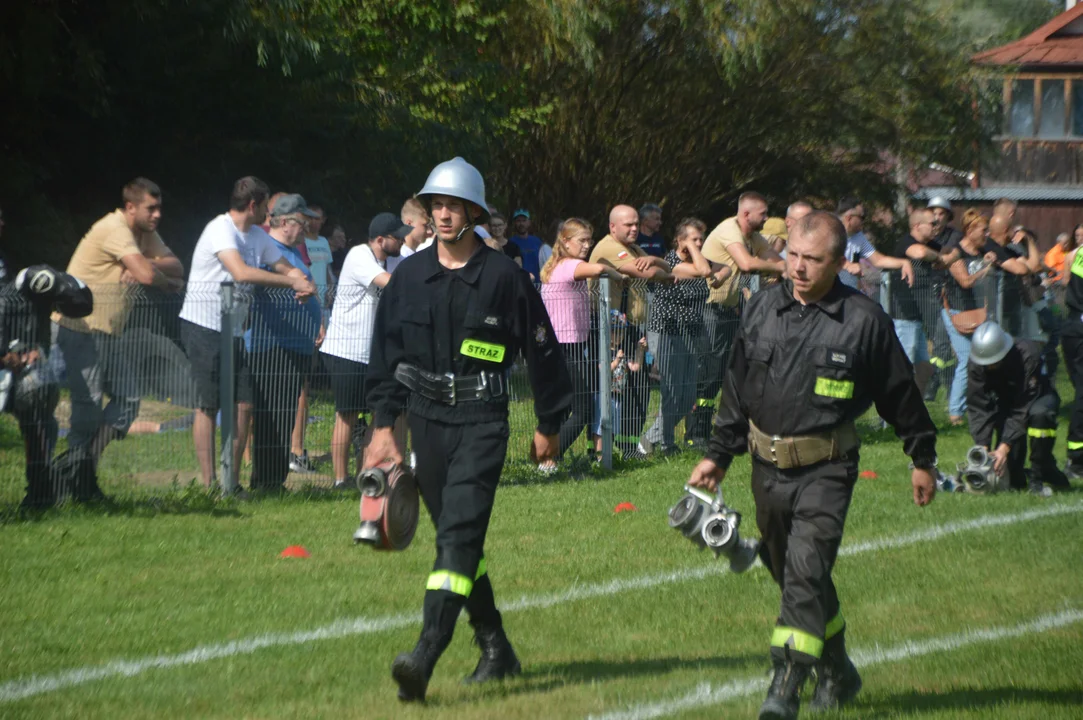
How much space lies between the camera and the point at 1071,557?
8.91 metres

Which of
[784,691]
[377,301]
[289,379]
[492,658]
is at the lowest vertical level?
[492,658]

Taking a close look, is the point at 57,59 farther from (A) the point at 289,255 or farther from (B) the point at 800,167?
(B) the point at 800,167

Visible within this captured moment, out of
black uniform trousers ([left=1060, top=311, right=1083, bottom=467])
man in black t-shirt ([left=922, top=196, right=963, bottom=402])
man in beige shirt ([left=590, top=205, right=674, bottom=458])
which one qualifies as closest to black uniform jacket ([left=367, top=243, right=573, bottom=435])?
man in beige shirt ([left=590, top=205, right=674, bottom=458])

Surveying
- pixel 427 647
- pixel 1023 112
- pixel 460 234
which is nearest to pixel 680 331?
pixel 460 234

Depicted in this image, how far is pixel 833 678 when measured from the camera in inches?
226

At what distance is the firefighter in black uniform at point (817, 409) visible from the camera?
5527 mm

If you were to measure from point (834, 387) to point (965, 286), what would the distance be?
34.7 ft

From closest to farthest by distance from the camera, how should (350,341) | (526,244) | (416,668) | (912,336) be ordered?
1. (416,668)
2. (350,341)
3. (912,336)
4. (526,244)

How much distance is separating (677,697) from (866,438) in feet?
30.9

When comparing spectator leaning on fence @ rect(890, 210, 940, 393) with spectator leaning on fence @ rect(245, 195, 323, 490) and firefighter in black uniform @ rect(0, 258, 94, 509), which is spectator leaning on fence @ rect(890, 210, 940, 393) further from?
firefighter in black uniform @ rect(0, 258, 94, 509)

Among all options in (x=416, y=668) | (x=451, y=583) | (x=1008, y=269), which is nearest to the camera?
(x=416, y=668)

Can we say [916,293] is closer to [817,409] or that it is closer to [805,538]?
[817,409]

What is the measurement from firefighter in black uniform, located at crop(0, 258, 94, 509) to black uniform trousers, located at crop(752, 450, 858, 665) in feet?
18.0

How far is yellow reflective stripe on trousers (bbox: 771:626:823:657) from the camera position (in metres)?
5.30
